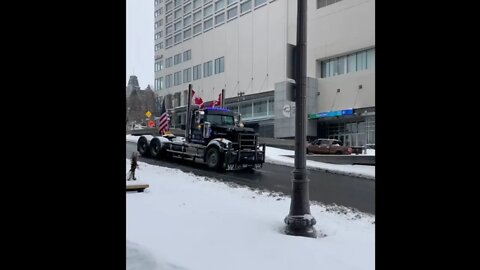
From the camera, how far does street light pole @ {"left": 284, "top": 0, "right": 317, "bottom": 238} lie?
7.67 m

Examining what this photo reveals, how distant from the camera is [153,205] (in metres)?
8.84

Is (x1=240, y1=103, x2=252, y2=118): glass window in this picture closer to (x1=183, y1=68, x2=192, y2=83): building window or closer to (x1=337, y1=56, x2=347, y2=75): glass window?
(x1=337, y1=56, x2=347, y2=75): glass window

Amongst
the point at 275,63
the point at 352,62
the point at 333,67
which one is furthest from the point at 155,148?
the point at 275,63

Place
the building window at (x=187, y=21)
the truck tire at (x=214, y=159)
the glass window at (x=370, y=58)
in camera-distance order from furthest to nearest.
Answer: the building window at (x=187, y=21)
the glass window at (x=370, y=58)
the truck tire at (x=214, y=159)

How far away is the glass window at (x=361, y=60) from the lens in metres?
40.7

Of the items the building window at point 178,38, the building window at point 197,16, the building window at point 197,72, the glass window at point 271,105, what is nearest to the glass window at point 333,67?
the glass window at point 271,105

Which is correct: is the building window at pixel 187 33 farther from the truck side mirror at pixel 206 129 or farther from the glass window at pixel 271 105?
the truck side mirror at pixel 206 129

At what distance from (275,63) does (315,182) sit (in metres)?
36.7

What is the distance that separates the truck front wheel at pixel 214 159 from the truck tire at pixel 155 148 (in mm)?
3873

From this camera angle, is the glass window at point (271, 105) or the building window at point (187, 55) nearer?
the glass window at point (271, 105)

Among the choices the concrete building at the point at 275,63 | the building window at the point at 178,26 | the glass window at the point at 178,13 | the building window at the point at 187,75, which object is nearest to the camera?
the concrete building at the point at 275,63

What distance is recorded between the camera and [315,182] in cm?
1554

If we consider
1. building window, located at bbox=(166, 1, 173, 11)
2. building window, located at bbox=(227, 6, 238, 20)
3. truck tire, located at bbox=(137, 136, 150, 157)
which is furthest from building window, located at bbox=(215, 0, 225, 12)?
truck tire, located at bbox=(137, 136, 150, 157)
